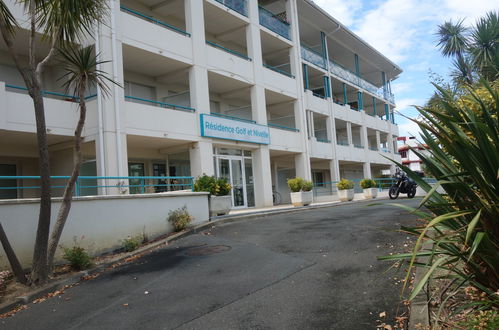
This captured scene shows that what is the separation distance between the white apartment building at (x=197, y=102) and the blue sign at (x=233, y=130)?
0.15 ft

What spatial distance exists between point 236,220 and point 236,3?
1191 cm

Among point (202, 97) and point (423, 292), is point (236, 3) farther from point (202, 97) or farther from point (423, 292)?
point (423, 292)

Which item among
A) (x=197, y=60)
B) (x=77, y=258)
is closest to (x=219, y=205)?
(x=77, y=258)

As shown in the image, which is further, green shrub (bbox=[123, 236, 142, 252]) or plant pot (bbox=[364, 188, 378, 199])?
plant pot (bbox=[364, 188, 378, 199])

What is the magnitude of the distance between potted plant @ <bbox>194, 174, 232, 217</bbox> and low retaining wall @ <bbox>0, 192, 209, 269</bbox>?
1077 mm

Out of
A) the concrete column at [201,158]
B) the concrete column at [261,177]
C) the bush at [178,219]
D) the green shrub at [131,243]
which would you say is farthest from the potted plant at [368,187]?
the green shrub at [131,243]

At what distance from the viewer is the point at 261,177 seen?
65.3ft

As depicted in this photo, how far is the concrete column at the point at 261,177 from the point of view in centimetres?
1991

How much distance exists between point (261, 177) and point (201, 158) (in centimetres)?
451

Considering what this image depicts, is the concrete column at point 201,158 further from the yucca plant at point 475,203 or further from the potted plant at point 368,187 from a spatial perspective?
the yucca plant at point 475,203

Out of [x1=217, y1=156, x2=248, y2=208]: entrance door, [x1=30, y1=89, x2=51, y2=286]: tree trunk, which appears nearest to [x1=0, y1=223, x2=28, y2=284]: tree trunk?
[x1=30, y1=89, x2=51, y2=286]: tree trunk

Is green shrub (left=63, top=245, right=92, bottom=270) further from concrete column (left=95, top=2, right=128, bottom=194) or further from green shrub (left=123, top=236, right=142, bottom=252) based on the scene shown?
concrete column (left=95, top=2, right=128, bottom=194)

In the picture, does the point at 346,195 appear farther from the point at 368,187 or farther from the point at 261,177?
the point at 261,177

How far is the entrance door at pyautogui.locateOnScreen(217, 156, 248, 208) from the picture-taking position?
18344 millimetres
